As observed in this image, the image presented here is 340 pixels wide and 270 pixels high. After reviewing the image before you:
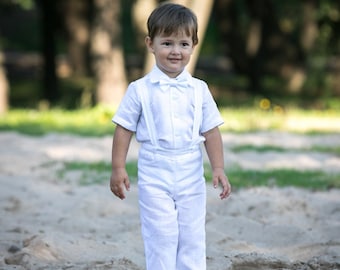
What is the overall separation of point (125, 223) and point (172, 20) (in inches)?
89.7

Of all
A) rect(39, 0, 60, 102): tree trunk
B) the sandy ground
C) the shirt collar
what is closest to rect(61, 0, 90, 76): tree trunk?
rect(39, 0, 60, 102): tree trunk

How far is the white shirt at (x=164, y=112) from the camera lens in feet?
11.7

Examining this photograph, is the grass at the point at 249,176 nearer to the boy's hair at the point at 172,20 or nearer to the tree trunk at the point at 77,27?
the boy's hair at the point at 172,20

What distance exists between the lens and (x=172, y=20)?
11.6 ft

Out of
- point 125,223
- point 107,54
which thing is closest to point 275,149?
point 125,223

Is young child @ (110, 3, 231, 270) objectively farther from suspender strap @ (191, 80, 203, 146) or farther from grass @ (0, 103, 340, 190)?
grass @ (0, 103, 340, 190)

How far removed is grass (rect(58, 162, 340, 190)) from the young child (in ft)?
9.91

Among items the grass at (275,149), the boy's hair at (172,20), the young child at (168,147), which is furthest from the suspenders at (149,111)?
the grass at (275,149)

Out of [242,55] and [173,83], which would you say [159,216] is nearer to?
[173,83]

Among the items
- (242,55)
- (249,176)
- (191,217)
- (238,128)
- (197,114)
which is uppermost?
(197,114)

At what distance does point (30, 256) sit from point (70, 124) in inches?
278

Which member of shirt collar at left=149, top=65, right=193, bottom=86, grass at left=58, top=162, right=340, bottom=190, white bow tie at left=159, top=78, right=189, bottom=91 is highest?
shirt collar at left=149, top=65, right=193, bottom=86

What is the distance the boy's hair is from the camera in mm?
3539

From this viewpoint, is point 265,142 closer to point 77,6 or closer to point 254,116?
point 254,116
